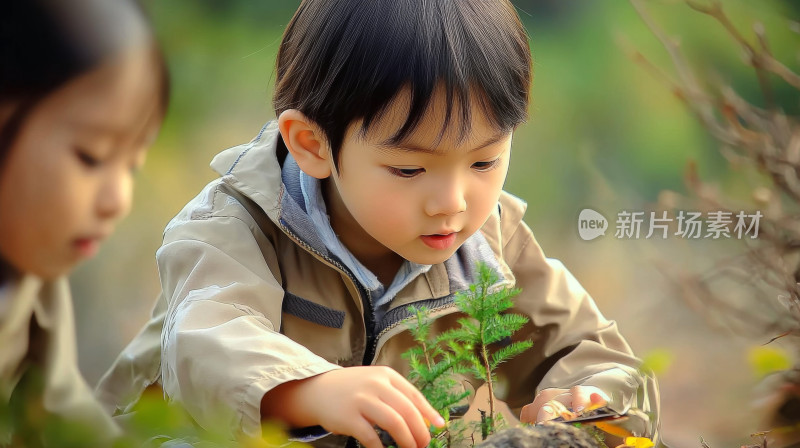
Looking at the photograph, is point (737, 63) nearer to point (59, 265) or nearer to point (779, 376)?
point (779, 376)

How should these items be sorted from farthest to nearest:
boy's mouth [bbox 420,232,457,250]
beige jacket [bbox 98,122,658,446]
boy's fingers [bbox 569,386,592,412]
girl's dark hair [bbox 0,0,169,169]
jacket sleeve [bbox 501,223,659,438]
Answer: jacket sleeve [bbox 501,223,659,438] < boy's mouth [bbox 420,232,457,250] < boy's fingers [bbox 569,386,592,412] < beige jacket [bbox 98,122,658,446] < girl's dark hair [bbox 0,0,169,169]

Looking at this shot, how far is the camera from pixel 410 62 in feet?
5.12

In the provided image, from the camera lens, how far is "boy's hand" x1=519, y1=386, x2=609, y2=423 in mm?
1473

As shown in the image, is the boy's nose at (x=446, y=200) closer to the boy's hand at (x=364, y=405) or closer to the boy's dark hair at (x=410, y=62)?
the boy's dark hair at (x=410, y=62)

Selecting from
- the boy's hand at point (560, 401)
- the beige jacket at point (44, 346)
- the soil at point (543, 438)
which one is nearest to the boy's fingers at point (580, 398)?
the boy's hand at point (560, 401)

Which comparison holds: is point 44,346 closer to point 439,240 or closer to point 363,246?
point 439,240

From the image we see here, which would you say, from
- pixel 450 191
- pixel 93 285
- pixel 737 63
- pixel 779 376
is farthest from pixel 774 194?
pixel 93 285

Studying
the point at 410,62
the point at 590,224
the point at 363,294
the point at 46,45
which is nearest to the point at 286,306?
the point at 363,294

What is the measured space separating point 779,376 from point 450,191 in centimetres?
110

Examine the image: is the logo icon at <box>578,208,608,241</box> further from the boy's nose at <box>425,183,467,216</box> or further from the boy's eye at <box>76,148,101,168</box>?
the boy's eye at <box>76,148,101,168</box>

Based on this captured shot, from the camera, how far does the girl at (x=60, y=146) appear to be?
0.69 meters

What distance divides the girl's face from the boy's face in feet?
2.76

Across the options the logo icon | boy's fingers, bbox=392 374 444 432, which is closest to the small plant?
boy's fingers, bbox=392 374 444 432

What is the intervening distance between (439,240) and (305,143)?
0.33 meters
